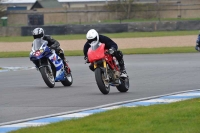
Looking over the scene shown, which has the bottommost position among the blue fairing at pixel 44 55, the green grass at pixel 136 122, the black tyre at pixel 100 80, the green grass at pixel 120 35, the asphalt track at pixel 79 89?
the green grass at pixel 120 35

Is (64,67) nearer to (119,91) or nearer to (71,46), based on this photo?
(119,91)

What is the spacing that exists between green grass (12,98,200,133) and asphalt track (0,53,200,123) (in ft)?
5.10

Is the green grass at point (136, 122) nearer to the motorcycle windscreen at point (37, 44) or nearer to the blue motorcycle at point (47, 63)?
the blue motorcycle at point (47, 63)

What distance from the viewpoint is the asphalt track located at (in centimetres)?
1159

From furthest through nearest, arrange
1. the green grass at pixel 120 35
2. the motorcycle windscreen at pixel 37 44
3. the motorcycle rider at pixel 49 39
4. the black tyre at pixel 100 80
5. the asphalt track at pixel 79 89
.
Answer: the green grass at pixel 120 35
the motorcycle rider at pixel 49 39
the motorcycle windscreen at pixel 37 44
the black tyre at pixel 100 80
the asphalt track at pixel 79 89

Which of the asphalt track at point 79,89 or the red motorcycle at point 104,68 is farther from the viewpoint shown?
the red motorcycle at point 104,68

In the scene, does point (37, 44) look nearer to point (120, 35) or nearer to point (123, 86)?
point (123, 86)

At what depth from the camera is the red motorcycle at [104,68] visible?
13.2 m

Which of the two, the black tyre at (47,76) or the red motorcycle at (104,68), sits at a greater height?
the red motorcycle at (104,68)

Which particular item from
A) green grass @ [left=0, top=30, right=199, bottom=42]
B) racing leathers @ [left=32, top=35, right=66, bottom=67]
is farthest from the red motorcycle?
green grass @ [left=0, top=30, right=199, bottom=42]

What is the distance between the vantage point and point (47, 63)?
1570 centimetres

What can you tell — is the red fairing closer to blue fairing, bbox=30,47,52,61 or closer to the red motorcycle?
the red motorcycle

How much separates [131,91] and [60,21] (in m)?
46.4

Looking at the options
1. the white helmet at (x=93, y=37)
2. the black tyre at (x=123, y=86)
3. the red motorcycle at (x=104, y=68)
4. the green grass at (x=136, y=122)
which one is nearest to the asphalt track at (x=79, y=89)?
the black tyre at (x=123, y=86)
